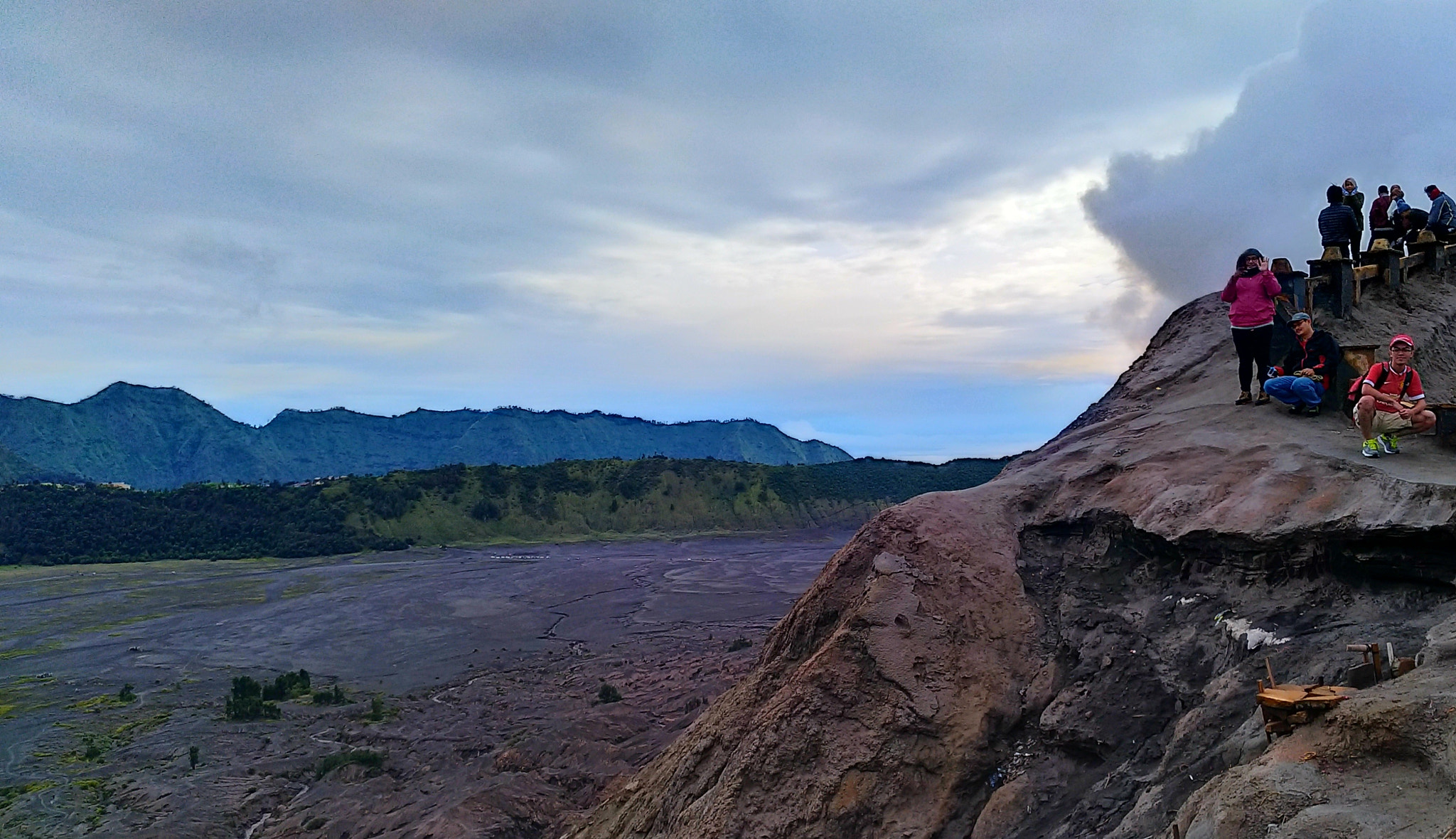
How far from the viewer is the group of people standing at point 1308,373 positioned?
5566 mm

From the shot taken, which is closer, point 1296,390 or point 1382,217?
point 1296,390

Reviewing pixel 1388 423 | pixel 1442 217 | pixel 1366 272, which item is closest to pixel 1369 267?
pixel 1366 272

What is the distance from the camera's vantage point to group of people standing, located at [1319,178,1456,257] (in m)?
9.44

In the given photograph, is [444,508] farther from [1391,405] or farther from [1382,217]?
[1391,405]

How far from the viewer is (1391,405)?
18.5 feet

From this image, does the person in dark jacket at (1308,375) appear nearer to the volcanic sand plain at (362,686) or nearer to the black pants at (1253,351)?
the black pants at (1253,351)

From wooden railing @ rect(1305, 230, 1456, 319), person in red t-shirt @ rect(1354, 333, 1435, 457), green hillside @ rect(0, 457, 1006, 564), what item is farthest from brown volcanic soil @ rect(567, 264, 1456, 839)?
green hillside @ rect(0, 457, 1006, 564)

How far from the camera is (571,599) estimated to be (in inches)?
1442

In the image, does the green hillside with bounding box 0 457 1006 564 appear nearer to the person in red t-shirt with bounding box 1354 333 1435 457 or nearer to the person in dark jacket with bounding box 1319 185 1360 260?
the person in dark jacket with bounding box 1319 185 1360 260

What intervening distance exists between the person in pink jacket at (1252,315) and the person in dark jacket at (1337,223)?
2.93 m

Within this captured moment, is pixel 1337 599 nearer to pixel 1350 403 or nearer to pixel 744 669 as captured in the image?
pixel 1350 403

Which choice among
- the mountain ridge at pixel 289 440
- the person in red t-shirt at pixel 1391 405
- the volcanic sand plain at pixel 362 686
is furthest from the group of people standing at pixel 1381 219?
the mountain ridge at pixel 289 440

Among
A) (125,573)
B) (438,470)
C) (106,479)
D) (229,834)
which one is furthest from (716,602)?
(106,479)

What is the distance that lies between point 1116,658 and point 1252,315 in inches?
143
